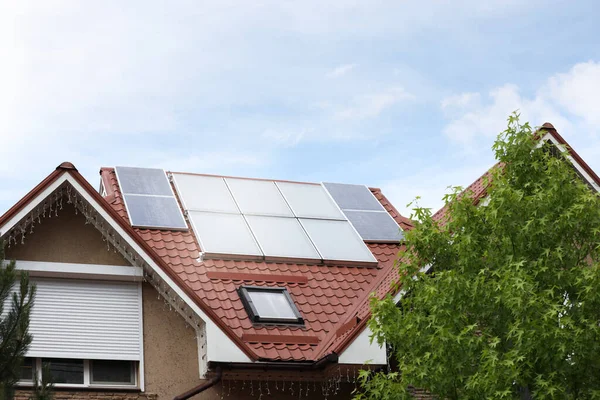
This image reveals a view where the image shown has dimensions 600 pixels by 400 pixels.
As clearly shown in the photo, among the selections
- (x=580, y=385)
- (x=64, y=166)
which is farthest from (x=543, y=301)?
(x=64, y=166)

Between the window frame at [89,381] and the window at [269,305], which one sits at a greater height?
the window at [269,305]

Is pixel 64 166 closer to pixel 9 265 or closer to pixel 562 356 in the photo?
pixel 9 265

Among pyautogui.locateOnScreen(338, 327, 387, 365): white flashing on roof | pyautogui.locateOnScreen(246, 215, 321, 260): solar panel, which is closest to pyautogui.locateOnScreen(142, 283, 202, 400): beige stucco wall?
pyautogui.locateOnScreen(338, 327, 387, 365): white flashing on roof

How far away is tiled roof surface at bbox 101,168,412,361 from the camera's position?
17.9 m

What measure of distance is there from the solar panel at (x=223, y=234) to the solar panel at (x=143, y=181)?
1193 millimetres

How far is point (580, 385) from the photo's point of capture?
563 inches

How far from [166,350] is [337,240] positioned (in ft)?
17.3

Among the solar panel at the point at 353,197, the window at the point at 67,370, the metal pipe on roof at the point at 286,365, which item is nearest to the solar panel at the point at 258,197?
the solar panel at the point at 353,197

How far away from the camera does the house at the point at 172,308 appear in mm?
17188

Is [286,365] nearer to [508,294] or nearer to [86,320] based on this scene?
[86,320]

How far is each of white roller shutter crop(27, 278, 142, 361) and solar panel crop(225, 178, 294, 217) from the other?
15.1 feet

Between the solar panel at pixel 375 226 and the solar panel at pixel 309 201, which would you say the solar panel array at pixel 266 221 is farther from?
the solar panel at pixel 375 226

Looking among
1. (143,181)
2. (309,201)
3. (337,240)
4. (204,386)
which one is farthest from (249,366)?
(309,201)

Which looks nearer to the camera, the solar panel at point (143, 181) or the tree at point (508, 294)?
the tree at point (508, 294)
